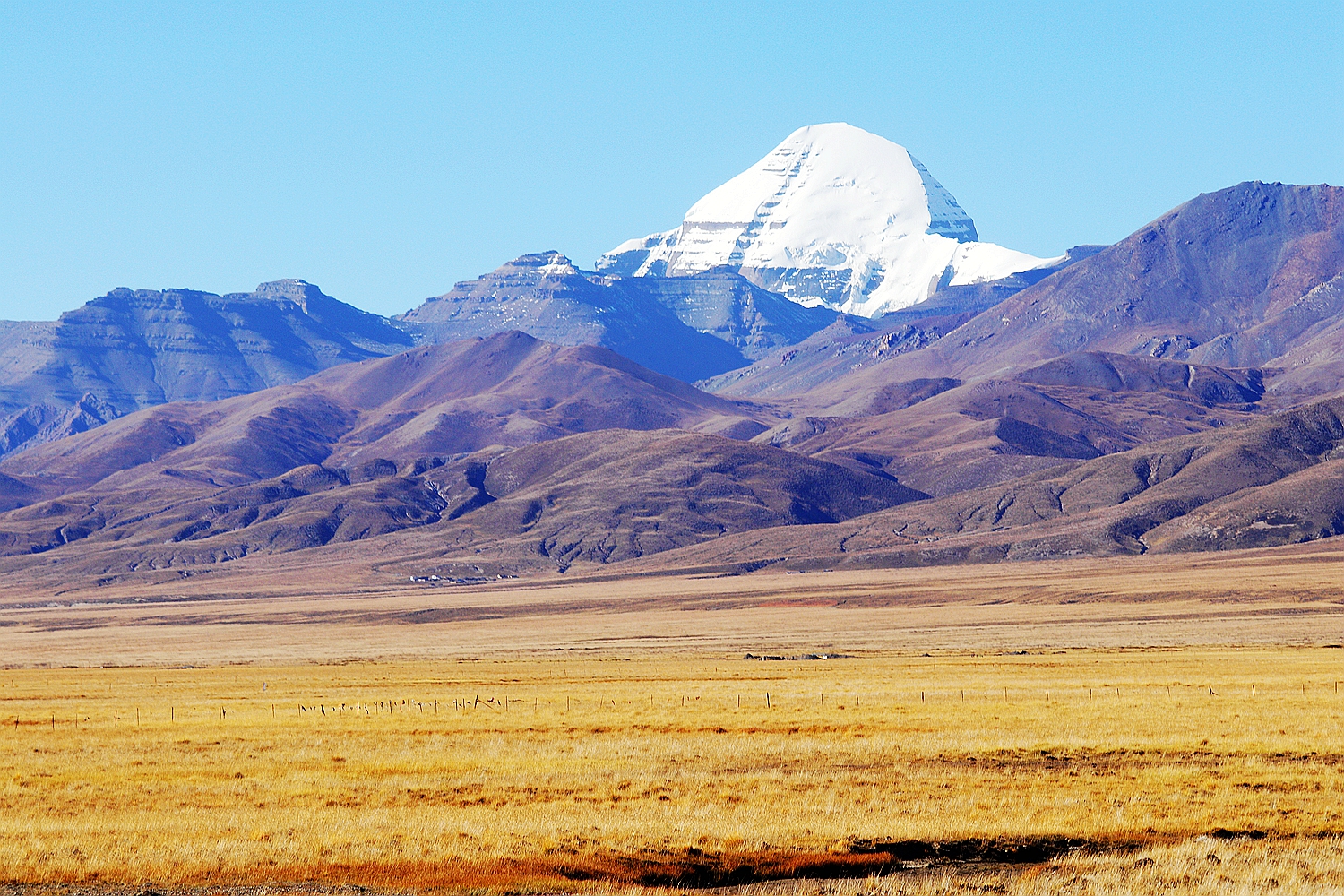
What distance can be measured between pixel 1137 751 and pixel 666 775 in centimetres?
1369

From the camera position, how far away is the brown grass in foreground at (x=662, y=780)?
27281 mm

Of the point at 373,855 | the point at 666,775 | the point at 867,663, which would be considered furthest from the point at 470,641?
the point at 373,855

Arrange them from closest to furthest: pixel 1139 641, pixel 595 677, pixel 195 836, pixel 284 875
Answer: pixel 284 875
pixel 195 836
pixel 595 677
pixel 1139 641

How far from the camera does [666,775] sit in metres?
39.1

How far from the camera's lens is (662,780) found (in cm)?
3791

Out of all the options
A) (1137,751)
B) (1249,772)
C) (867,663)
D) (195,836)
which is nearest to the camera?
(195,836)

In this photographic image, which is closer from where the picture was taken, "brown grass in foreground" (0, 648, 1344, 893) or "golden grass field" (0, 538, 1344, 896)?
"golden grass field" (0, 538, 1344, 896)

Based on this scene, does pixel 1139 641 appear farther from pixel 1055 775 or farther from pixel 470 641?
pixel 1055 775

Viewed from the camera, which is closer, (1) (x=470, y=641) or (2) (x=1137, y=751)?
(2) (x=1137, y=751)

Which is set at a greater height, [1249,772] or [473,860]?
[473,860]

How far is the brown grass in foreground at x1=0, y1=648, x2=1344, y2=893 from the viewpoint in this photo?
27281 millimetres

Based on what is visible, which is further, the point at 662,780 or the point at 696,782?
the point at 662,780

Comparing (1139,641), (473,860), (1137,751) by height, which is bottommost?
(1139,641)

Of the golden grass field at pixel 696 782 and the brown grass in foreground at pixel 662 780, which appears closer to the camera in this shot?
the golden grass field at pixel 696 782
